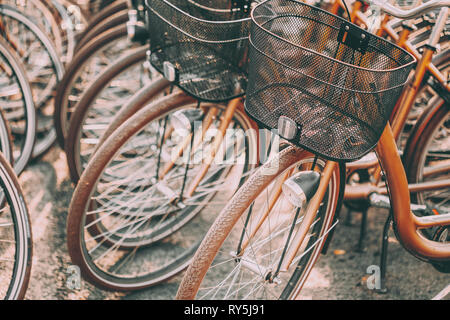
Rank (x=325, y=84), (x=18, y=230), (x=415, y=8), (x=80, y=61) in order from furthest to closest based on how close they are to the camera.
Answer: (x=80, y=61)
(x=18, y=230)
(x=415, y=8)
(x=325, y=84)

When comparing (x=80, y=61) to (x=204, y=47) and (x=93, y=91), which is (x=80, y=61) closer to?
(x=93, y=91)

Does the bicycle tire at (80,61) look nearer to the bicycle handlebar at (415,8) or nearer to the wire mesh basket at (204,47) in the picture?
the wire mesh basket at (204,47)

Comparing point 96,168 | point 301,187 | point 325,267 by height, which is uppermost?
point 301,187

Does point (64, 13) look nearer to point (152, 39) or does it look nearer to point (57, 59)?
point (57, 59)

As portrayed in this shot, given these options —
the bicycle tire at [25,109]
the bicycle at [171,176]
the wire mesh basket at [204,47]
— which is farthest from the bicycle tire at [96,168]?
the bicycle tire at [25,109]

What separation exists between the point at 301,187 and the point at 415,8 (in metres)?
0.78

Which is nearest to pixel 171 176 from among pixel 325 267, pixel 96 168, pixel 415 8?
pixel 96 168

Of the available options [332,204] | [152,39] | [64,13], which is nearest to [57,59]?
[64,13]

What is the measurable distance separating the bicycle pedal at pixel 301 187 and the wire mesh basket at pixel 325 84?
150 mm

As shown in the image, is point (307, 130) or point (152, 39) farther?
point (152, 39)

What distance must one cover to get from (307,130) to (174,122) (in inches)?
27.1

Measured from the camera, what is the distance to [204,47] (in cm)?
196

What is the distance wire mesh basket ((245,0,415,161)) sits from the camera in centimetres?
155

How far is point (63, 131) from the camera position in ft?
10.6
